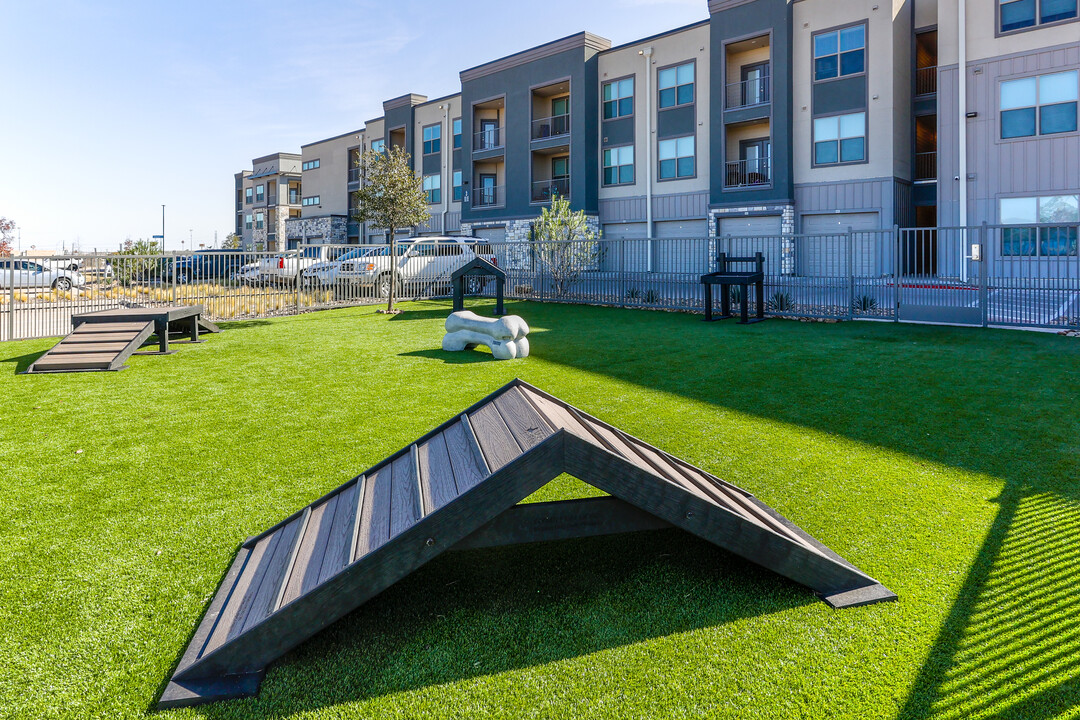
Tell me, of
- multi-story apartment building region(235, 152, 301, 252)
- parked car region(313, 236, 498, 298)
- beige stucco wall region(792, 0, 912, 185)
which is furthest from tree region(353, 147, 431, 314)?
multi-story apartment building region(235, 152, 301, 252)

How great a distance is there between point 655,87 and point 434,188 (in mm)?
15943

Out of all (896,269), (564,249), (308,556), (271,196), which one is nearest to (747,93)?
(564,249)

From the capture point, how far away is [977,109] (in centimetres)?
2312

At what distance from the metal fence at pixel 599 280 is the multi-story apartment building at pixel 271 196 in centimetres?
4421

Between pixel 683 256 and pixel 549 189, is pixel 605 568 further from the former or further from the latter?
pixel 549 189

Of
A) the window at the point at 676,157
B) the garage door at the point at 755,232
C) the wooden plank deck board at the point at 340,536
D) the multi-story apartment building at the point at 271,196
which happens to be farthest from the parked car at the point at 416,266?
the multi-story apartment building at the point at 271,196

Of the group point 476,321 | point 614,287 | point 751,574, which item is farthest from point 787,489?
point 614,287

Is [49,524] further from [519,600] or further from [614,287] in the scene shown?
[614,287]

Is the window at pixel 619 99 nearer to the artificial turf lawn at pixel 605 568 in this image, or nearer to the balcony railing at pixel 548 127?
the balcony railing at pixel 548 127

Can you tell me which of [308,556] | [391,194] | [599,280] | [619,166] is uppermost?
[619,166]

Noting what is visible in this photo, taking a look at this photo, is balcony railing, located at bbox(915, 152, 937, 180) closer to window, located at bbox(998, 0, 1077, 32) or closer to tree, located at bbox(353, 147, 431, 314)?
window, located at bbox(998, 0, 1077, 32)

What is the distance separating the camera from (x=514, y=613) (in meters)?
3.24

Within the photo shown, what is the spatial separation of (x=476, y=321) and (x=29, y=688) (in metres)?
9.21

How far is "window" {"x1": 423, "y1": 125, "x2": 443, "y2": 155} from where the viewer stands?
42.4 m
